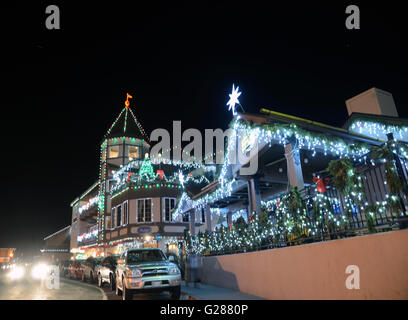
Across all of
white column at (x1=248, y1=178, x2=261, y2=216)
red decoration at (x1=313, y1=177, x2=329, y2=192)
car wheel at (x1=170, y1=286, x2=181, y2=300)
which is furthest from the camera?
white column at (x1=248, y1=178, x2=261, y2=216)

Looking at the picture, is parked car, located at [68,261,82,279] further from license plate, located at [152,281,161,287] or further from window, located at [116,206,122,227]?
license plate, located at [152,281,161,287]

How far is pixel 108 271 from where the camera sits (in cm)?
1385

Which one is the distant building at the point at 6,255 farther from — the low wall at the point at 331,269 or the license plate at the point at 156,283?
the low wall at the point at 331,269

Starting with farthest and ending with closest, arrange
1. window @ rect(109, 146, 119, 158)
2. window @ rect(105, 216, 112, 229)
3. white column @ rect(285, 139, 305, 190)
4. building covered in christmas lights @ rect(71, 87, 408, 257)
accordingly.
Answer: window @ rect(109, 146, 119, 158) → window @ rect(105, 216, 112, 229) → white column @ rect(285, 139, 305, 190) → building covered in christmas lights @ rect(71, 87, 408, 257)

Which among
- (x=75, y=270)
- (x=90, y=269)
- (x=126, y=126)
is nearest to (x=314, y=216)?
(x=90, y=269)

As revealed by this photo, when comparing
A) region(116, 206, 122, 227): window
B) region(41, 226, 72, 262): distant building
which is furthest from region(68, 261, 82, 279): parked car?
region(41, 226, 72, 262): distant building

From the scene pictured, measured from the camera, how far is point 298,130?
33.6 ft

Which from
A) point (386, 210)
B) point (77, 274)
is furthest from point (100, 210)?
point (386, 210)

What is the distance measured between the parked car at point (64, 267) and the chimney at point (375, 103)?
23.6m

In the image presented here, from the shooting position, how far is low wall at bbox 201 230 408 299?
4.96 meters

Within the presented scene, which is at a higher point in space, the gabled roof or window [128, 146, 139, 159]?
the gabled roof

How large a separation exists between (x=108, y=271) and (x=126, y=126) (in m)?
31.2

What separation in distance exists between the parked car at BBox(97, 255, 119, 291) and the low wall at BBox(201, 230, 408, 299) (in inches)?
243

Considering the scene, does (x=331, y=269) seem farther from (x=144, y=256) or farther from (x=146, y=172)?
(x=146, y=172)
